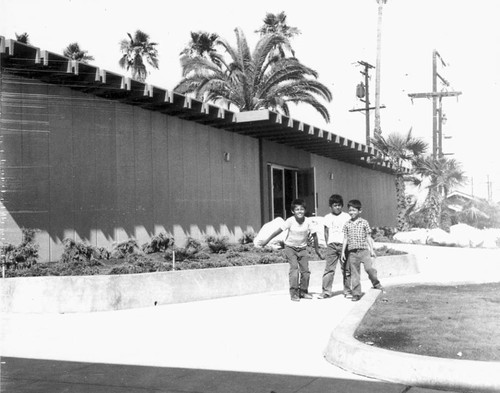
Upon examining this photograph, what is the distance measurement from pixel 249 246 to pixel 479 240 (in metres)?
12.0

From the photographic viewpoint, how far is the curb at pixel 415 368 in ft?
15.3

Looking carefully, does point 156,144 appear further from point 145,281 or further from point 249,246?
point 145,281

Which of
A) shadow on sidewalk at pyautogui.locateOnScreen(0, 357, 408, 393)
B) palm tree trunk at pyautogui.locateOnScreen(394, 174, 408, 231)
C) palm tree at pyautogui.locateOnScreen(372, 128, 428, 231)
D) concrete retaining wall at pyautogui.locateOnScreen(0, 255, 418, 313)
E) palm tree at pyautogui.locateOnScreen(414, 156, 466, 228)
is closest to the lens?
shadow on sidewalk at pyautogui.locateOnScreen(0, 357, 408, 393)

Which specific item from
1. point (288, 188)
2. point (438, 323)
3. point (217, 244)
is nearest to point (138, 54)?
point (288, 188)

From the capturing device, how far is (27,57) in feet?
34.4

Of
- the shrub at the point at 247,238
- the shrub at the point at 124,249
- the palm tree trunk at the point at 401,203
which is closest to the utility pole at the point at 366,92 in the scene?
the palm tree trunk at the point at 401,203

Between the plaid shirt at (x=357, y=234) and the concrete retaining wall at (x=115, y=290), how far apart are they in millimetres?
2138

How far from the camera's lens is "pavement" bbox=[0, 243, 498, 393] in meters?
5.05

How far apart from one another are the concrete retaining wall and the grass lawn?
105 inches

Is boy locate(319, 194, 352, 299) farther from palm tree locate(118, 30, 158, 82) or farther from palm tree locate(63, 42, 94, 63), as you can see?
palm tree locate(118, 30, 158, 82)

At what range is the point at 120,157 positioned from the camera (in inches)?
504

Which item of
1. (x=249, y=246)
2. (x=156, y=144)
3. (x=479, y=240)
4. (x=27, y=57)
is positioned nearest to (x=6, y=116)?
(x=27, y=57)

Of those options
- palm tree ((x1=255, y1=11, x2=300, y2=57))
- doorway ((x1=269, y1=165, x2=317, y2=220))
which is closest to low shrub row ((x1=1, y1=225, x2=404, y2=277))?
doorway ((x1=269, y1=165, x2=317, y2=220))

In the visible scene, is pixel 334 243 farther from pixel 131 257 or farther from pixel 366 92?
pixel 366 92
